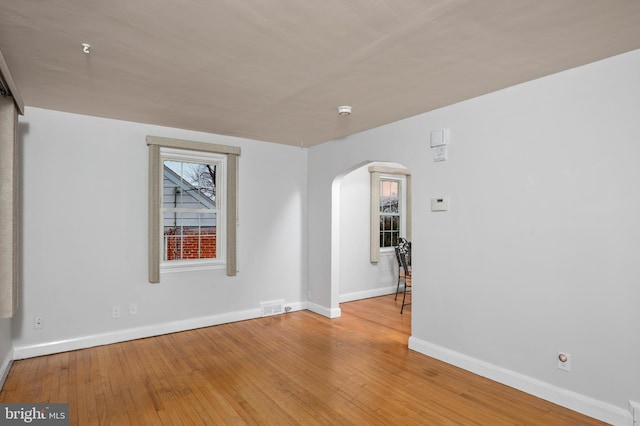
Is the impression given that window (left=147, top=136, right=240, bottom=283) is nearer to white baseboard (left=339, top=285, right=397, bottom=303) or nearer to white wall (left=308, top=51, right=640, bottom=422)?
white baseboard (left=339, top=285, right=397, bottom=303)

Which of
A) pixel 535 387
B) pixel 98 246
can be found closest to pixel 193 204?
pixel 98 246

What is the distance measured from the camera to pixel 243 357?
12.1 feet

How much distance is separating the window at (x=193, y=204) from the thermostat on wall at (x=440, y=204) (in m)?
2.50

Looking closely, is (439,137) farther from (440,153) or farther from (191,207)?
(191,207)

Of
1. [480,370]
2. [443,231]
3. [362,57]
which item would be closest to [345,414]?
[480,370]

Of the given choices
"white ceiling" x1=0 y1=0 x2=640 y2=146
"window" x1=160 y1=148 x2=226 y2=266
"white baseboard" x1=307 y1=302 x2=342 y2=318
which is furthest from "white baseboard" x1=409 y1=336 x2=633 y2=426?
"window" x1=160 y1=148 x2=226 y2=266

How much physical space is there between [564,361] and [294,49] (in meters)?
2.93

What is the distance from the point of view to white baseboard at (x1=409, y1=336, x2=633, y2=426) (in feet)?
8.18

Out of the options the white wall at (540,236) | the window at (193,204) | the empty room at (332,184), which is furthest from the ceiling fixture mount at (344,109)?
the window at (193,204)

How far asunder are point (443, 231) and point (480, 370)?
127 cm

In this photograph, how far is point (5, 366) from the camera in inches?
126

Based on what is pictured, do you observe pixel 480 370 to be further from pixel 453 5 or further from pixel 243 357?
pixel 453 5

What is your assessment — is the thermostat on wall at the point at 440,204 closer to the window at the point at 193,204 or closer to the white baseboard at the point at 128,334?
the window at the point at 193,204

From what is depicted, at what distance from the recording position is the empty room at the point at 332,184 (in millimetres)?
2240
